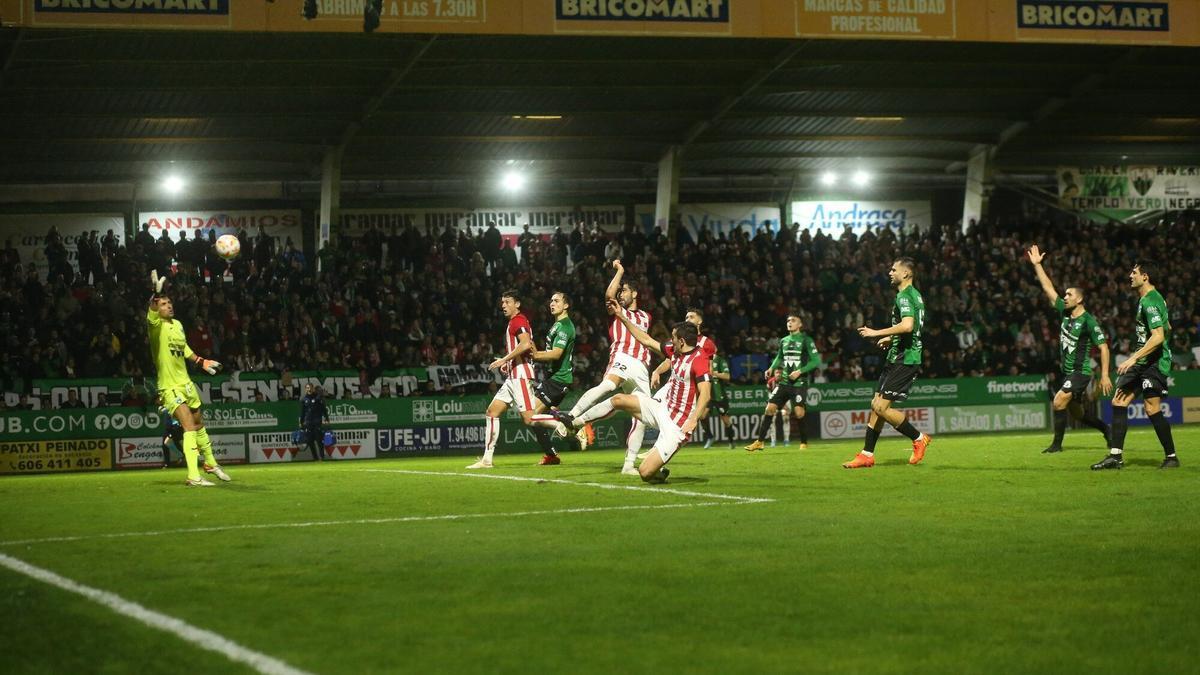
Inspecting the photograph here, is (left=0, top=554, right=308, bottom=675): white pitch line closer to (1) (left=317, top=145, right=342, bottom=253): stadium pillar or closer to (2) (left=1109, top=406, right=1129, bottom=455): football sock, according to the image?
(2) (left=1109, top=406, right=1129, bottom=455): football sock

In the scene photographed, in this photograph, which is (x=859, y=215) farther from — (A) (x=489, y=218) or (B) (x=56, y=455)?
(B) (x=56, y=455)

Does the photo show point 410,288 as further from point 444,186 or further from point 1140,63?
point 1140,63

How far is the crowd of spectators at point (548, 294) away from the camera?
3266cm

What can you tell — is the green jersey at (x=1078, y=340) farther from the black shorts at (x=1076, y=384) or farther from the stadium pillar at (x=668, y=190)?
the stadium pillar at (x=668, y=190)

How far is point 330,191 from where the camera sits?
1529 inches

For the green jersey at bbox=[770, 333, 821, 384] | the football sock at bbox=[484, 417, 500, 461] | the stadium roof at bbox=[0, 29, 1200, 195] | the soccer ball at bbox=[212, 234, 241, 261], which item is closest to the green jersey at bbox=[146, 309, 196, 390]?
the football sock at bbox=[484, 417, 500, 461]

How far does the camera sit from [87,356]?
99.4ft

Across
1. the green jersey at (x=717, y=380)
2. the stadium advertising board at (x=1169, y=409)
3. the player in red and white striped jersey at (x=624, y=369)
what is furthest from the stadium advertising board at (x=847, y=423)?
the player in red and white striped jersey at (x=624, y=369)

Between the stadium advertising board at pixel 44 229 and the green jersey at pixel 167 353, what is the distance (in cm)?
2599

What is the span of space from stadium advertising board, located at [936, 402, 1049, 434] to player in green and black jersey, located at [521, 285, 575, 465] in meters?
17.5

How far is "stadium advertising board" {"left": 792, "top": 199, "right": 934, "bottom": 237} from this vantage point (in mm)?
49375

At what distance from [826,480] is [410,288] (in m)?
22.6

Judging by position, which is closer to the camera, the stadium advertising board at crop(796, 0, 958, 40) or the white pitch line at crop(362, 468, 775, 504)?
the white pitch line at crop(362, 468, 775, 504)

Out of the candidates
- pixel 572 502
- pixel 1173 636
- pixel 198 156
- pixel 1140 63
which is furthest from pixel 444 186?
pixel 1173 636
